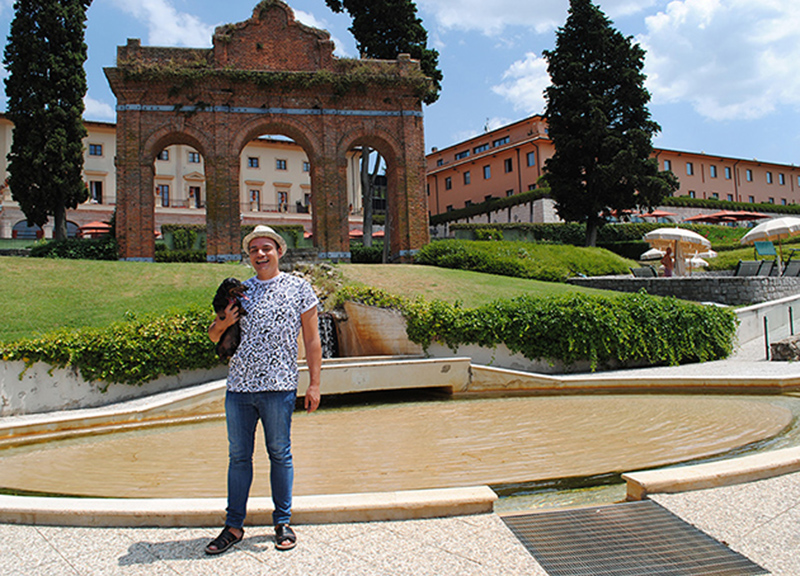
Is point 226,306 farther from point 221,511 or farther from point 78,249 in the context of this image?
point 78,249

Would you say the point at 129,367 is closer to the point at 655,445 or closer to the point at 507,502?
the point at 507,502

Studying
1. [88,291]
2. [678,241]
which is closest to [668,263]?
[678,241]

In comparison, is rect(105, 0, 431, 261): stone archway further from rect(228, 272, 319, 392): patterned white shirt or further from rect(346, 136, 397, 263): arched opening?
rect(228, 272, 319, 392): patterned white shirt

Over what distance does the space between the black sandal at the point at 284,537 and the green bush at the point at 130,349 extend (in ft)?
22.7

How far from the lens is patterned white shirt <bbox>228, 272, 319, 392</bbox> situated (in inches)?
137

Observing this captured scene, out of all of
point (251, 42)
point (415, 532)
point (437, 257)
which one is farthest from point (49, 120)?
point (415, 532)

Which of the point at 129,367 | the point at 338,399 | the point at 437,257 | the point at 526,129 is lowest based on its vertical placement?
the point at 338,399

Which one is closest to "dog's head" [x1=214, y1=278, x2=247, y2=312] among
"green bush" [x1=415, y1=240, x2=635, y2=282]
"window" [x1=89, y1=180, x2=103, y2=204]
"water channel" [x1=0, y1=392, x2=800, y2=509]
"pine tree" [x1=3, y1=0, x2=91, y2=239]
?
"water channel" [x1=0, y1=392, x2=800, y2=509]

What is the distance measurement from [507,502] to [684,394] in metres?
6.29

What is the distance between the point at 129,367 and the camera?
9.31 m

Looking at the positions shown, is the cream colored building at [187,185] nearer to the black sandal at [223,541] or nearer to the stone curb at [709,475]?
the black sandal at [223,541]

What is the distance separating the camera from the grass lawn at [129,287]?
1105cm

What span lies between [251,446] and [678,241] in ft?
69.7

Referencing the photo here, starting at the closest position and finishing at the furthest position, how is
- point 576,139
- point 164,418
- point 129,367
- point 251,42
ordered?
point 164,418 < point 129,367 < point 251,42 < point 576,139
